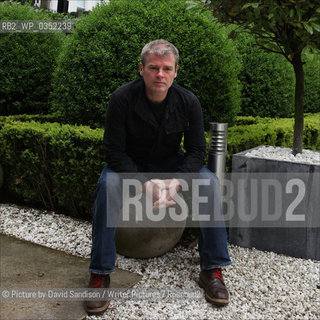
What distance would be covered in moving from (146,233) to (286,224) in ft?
4.27

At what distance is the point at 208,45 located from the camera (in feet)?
13.7

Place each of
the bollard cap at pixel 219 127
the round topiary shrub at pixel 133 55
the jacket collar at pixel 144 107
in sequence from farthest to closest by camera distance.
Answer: the round topiary shrub at pixel 133 55 < the bollard cap at pixel 219 127 < the jacket collar at pixel 144 107

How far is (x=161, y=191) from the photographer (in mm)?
2891

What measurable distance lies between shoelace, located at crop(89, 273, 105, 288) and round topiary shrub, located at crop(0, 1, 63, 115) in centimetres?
383

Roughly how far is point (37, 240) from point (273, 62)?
15.7 feet

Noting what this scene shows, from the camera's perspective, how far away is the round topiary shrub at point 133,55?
4.12 m

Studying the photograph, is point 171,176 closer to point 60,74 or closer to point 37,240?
point 37,240

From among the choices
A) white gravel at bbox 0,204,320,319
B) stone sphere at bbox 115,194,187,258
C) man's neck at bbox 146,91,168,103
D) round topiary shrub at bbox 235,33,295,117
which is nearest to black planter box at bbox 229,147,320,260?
white gravel at bbox 0,204,320,319

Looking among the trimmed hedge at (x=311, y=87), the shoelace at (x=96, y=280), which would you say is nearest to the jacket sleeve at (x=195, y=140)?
the shoelace at (x=96, y=280)

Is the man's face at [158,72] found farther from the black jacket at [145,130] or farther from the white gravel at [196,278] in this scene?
the white gravel at [196,278]

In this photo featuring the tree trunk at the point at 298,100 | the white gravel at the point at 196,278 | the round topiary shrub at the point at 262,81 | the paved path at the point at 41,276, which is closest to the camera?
the paved path at the point at 41,276

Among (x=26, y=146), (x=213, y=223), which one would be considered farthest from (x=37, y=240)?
(x=213, y=223)

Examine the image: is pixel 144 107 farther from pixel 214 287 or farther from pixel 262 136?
pixel 262 136

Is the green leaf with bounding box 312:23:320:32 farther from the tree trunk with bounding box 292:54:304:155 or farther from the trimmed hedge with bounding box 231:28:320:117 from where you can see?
the trimmed hedge with bounding box 231:28:320:117
